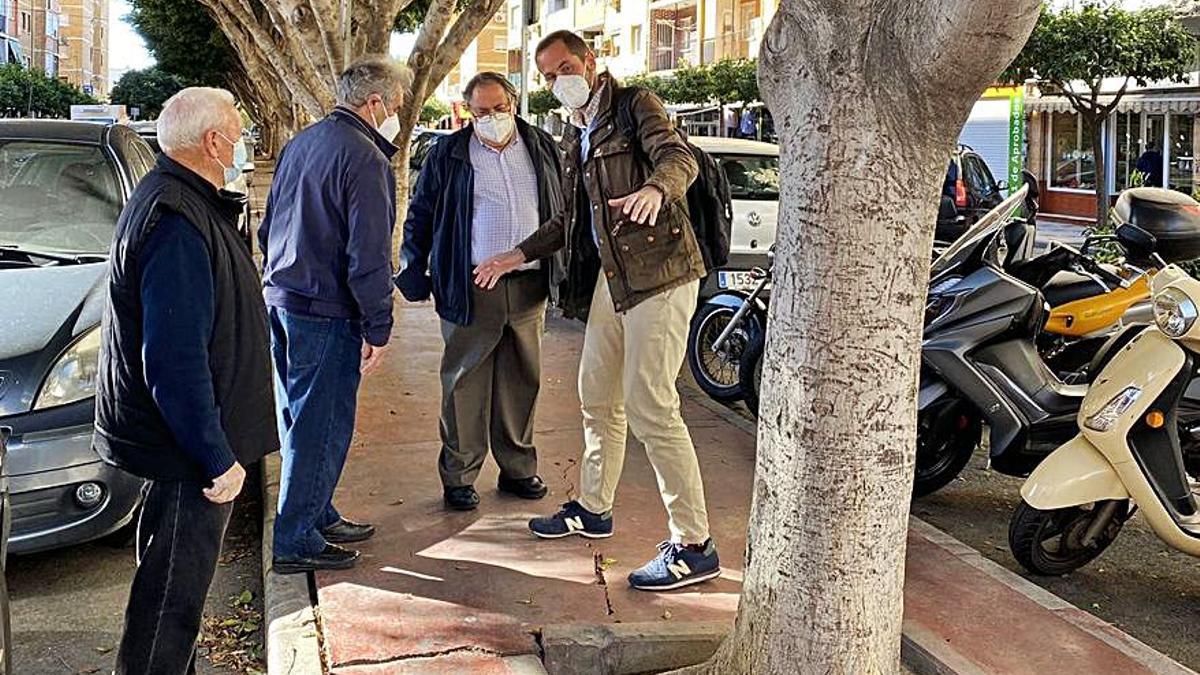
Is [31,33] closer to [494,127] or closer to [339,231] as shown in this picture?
[494,127]

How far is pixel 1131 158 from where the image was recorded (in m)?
27.8

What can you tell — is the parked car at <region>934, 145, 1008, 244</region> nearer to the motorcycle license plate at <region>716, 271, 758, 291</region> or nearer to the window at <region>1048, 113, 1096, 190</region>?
the motorcycle license plate at <region>716, 271, 758, 291</region>

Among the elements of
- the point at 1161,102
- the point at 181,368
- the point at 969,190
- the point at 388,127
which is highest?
the point at 1161,102

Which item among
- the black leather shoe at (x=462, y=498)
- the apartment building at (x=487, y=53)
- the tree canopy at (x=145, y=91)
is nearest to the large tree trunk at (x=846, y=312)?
the black leather shoe at (x=462, y=498)

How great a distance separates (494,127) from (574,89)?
0.73 meters

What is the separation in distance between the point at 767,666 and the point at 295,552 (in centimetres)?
199

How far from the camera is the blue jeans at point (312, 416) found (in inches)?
181

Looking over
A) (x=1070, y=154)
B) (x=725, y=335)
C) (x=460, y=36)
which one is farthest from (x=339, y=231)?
(x=1070, y=154)

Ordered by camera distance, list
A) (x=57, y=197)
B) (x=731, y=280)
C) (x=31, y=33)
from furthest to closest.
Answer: (x=31, y=33)
(x=731, y=280)
(x=57, y=197)

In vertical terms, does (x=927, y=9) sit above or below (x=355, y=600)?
above

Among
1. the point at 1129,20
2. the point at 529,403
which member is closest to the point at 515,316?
the point at 529,403

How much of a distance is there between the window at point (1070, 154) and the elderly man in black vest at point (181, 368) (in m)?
27.8

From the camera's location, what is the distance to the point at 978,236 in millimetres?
6098

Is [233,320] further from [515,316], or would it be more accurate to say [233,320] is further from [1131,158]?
[1131,158]
